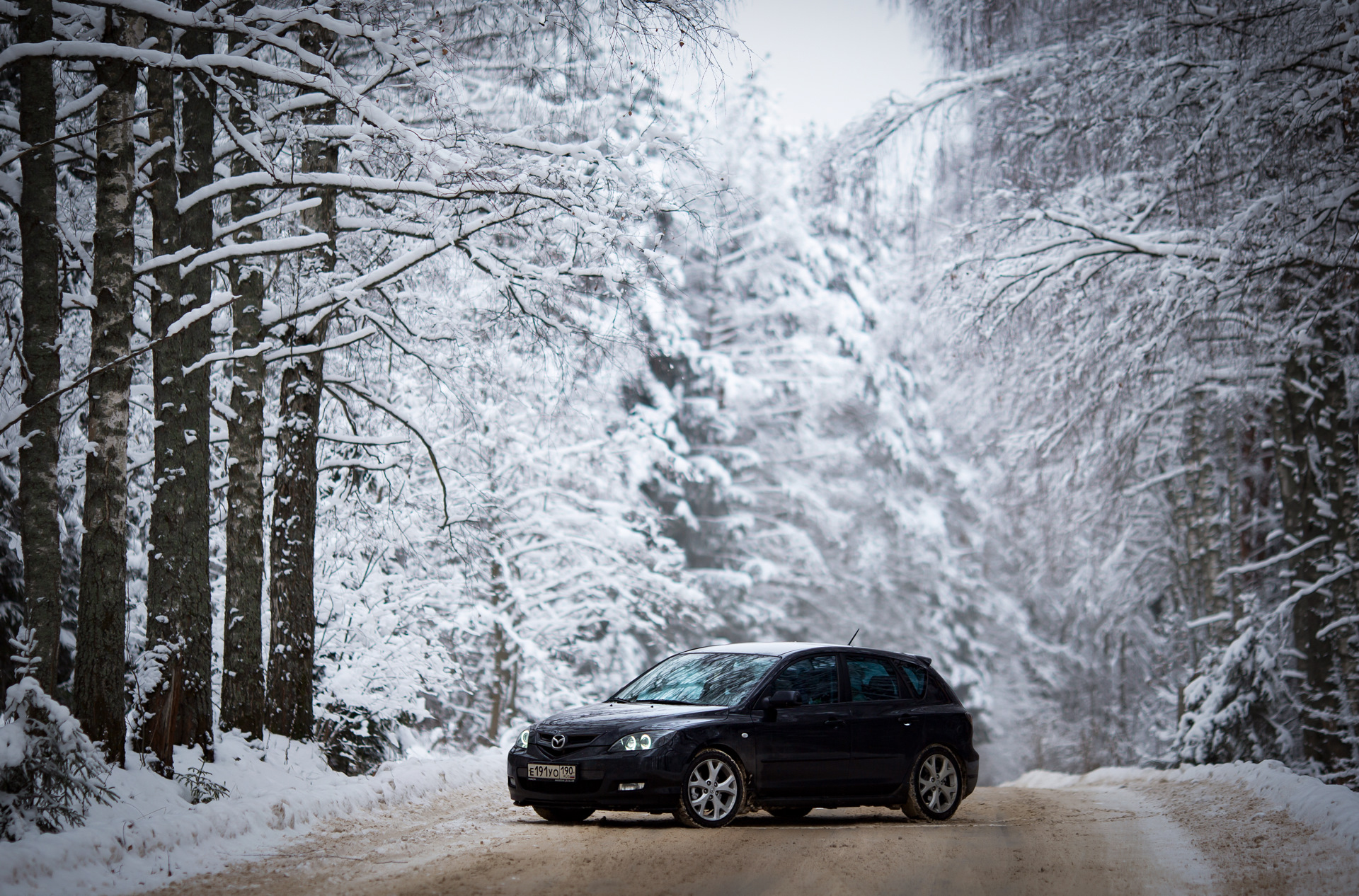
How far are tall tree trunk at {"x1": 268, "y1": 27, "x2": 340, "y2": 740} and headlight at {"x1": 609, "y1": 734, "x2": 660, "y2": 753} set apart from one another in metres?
4.24

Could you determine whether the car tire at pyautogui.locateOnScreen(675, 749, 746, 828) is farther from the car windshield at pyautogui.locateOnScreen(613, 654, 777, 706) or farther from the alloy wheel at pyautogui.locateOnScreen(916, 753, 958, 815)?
the alloy wheel at pyautogui.locateOnScreen(916, 753, 958, 815)

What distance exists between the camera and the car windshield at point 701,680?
1059 cm

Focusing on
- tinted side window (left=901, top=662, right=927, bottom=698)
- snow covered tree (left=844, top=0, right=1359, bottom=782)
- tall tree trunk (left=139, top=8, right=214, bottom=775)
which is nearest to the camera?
tall tree trunk (left=139, top=8, right=214, bottom=775)

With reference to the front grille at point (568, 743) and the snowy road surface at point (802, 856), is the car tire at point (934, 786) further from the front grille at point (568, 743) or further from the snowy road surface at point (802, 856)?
the front grille at point (568, 743)

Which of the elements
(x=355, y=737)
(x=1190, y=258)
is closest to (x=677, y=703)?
(x=355, y=737)

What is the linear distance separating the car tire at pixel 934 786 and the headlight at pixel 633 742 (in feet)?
9.09

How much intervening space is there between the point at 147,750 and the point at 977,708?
1277 inches

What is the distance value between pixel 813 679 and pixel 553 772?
252 centimetres

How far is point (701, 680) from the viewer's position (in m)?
11.0

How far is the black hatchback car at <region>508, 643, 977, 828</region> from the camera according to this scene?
963 cm

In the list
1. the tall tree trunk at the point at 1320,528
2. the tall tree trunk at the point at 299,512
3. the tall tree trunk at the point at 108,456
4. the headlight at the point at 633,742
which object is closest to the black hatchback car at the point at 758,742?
the headlight at the point at 633,742

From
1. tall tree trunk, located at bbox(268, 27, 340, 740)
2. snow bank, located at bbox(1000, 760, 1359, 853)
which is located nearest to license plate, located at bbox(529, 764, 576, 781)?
tall tree trunk, located at bbox(268, 27, 340, 740)

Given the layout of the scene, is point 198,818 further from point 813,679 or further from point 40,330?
point 813,679

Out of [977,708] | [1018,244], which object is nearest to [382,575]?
[1018,244]
